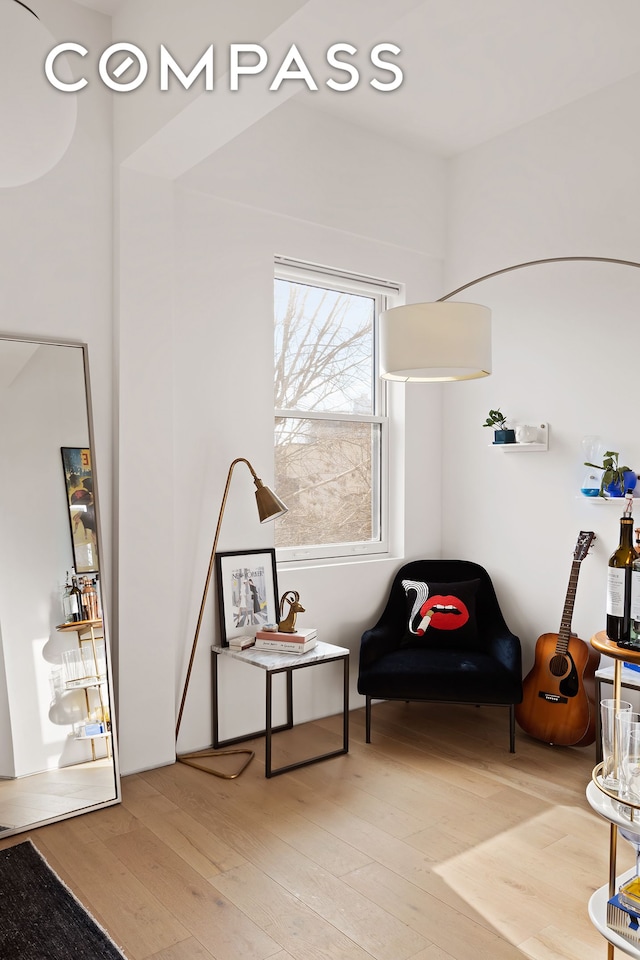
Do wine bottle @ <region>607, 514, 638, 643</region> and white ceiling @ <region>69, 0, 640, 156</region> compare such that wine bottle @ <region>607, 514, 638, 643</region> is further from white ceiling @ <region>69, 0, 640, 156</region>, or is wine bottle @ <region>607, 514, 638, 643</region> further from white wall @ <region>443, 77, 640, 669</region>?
white ceiling @ <region>69, 0, 640, 156</region>

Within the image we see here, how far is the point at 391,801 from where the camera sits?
287 cm

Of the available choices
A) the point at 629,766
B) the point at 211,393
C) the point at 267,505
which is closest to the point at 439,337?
the point at 267,505

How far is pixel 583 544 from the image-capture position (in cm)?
350

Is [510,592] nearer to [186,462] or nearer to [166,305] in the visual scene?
[186,462]

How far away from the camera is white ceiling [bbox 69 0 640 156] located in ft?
9.53

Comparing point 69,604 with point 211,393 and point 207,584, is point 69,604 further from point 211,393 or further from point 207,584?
point 211,393

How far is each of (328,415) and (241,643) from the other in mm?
1321

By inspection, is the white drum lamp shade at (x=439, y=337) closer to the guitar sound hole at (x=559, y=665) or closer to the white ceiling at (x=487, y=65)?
the white ceiling at (x=487, y=65)

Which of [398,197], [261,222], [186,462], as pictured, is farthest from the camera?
[398,197]

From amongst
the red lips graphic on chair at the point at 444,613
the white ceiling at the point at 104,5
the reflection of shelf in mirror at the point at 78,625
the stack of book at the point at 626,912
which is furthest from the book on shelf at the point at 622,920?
the white ceiling at the point at 104,5

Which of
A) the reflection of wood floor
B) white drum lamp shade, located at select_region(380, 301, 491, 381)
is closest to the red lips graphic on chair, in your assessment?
white drum lamp shade, located at select_region(380, 301, 491, 381)

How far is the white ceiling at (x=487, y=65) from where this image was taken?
2.91m

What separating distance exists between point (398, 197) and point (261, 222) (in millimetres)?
964

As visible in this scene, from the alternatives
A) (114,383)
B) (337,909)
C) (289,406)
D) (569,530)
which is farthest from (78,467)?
(569,530)
